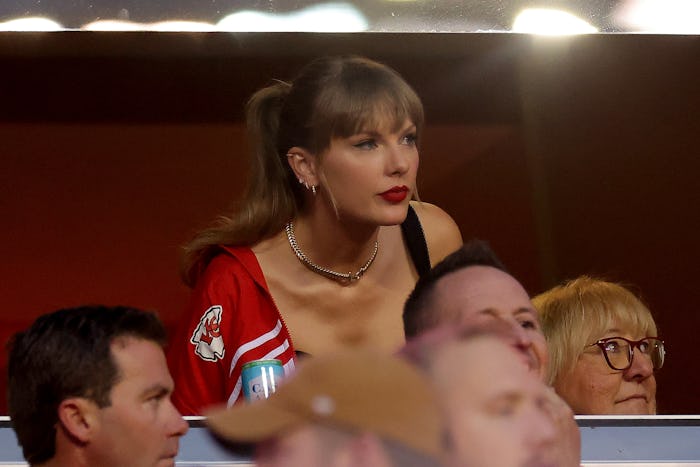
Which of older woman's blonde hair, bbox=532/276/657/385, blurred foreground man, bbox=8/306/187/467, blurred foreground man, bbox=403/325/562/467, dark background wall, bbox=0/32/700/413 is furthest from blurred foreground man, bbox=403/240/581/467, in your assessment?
dark background wall, bbox=0/32/700/413

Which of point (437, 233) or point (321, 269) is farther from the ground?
point (437, 233)

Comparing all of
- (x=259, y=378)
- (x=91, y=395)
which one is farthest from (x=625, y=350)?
(x=91, y=395)

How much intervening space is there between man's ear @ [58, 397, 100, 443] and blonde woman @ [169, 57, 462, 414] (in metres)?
0.59

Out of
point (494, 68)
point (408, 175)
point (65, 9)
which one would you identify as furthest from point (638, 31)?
point (65, 9)

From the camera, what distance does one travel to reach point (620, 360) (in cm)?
239

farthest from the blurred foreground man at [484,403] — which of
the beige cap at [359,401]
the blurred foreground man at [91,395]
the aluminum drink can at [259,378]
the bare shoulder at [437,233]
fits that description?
the bare shoulder at [437,233]

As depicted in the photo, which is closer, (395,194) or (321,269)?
(395,194)

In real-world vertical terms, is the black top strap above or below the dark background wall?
below

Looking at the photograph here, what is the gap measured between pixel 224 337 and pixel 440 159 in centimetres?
153

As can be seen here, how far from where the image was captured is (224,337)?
7.44 ft

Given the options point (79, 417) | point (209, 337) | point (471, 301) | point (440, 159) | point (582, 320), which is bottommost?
point (79, 417)

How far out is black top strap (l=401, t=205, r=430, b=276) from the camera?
2500 millimetres

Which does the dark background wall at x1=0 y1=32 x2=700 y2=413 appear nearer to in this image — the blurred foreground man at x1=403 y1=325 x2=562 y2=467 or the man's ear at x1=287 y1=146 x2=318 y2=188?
the man's ear at x1=287 y1=146 x2=318 y2=188

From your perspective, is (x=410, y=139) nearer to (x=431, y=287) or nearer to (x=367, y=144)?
(x=367, y=144)
